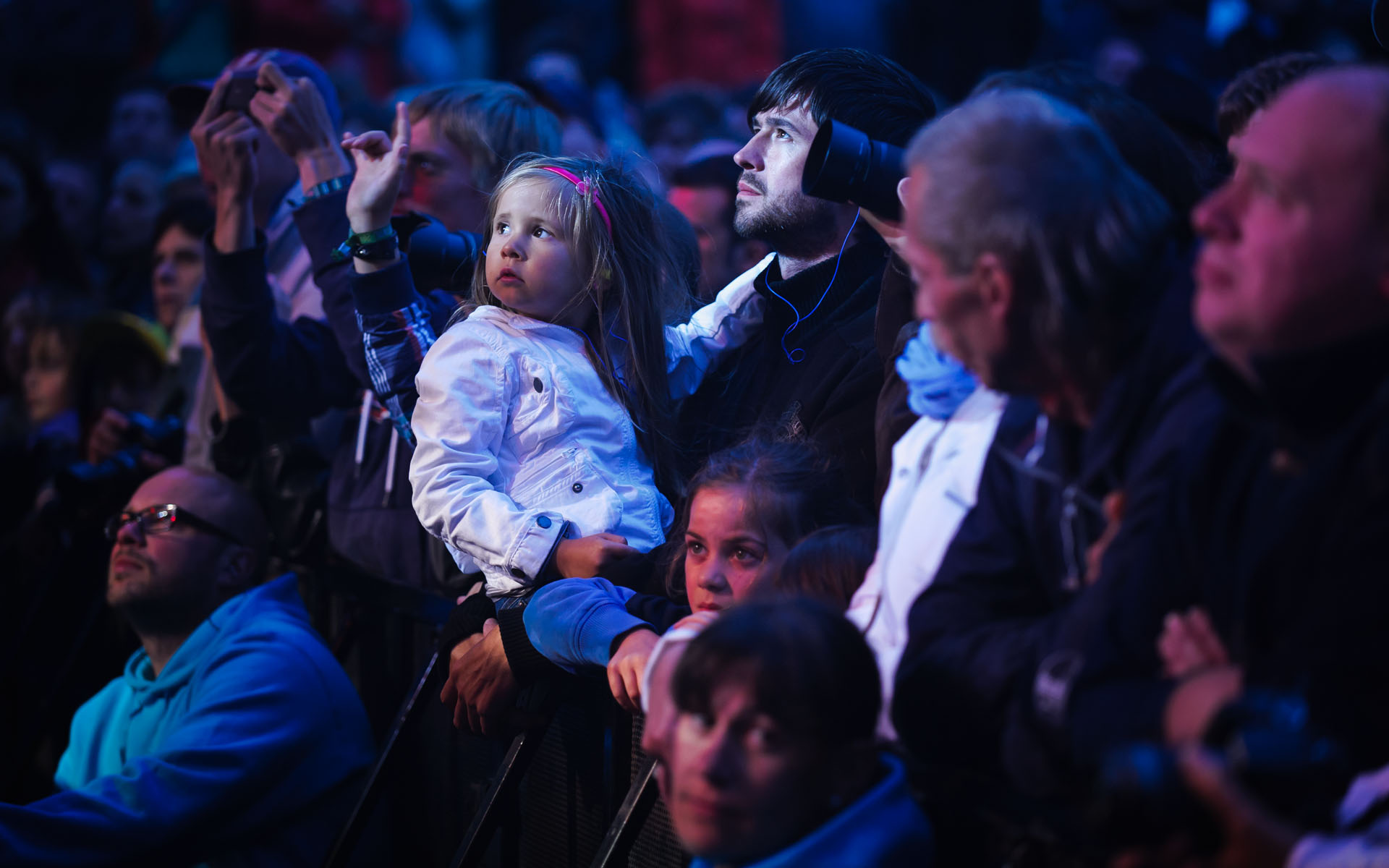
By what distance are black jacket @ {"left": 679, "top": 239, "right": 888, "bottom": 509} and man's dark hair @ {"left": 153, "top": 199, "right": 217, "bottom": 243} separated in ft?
7.22

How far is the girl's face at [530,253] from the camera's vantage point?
2.49m

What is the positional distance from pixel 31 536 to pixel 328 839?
1873 mm

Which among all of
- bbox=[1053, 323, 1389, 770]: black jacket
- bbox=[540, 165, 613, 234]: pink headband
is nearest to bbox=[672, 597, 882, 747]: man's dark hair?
bbox=[1053, 323, 1389, 770]: black jacket

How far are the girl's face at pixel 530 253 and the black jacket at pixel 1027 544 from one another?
3.76ft

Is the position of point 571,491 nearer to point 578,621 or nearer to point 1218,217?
point 578,621

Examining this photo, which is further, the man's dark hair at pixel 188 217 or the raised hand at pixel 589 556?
the man's dark hair at pixel 188 217

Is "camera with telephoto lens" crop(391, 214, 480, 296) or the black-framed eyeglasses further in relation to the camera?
the black-framed eyeglasses

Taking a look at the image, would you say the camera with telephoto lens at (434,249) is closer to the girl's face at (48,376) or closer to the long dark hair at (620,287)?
the long dark hair at (620,287)

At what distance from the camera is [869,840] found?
1.45 meters

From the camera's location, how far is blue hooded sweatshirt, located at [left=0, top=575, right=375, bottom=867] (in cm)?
249

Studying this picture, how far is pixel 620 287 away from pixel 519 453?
37 centimetres

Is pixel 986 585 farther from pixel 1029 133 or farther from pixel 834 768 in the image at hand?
pixel 1029 133

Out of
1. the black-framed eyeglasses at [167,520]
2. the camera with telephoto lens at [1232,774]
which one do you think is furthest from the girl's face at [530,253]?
the camera with telephoto lens at [1232,774]

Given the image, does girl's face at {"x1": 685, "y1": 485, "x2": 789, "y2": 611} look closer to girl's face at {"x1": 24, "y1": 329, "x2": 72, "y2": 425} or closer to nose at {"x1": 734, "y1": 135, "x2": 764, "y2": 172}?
nose at {"x1": 734, "y1": 135, "x2": 764, "y2": 172}
